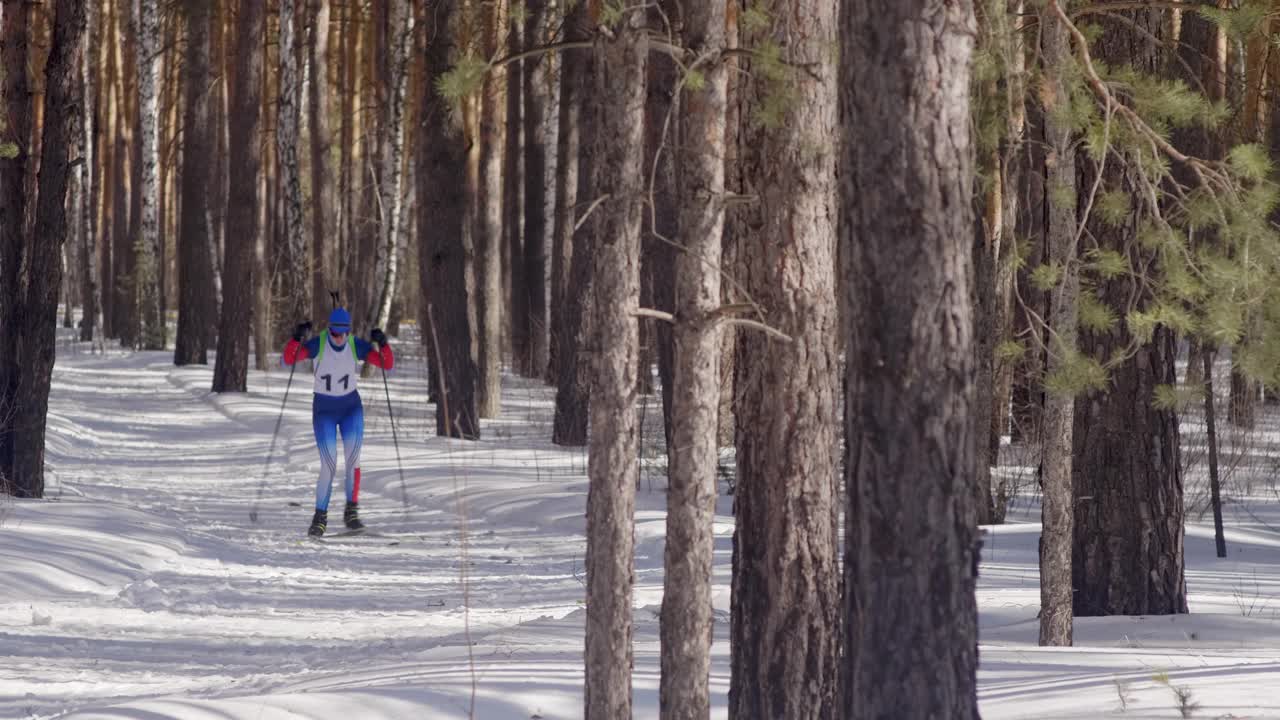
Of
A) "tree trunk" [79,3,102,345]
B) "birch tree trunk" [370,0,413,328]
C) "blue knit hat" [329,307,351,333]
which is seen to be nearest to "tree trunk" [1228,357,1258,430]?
"blue knit hat" [329,307,351,333]

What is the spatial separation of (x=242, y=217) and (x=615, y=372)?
1925 cm

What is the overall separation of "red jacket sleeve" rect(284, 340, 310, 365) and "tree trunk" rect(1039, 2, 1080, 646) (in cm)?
566

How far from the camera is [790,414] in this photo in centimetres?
555

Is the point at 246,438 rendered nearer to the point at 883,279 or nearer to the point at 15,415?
the point at 15,415

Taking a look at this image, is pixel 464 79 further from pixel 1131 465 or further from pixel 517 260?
pixel 517 260

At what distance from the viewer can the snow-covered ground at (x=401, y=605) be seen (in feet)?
19.3

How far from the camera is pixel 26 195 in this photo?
12.1m

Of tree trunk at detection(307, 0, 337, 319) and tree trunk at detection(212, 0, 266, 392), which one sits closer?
tree trunk at detection(212, 0, 266, 392)

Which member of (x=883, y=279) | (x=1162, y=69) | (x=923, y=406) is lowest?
(x=923, y=406)

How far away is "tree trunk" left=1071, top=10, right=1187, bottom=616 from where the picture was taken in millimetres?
7785

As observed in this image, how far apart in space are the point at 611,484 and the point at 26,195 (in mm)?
8653

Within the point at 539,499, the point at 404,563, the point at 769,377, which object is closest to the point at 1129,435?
the point at 769,377

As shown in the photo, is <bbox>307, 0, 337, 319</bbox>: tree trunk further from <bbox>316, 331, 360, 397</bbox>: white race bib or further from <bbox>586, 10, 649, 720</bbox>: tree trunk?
<bbox>586, 10, 649, 720</bbox>: tree trunk

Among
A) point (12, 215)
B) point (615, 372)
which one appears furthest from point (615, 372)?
point (12, 215)
